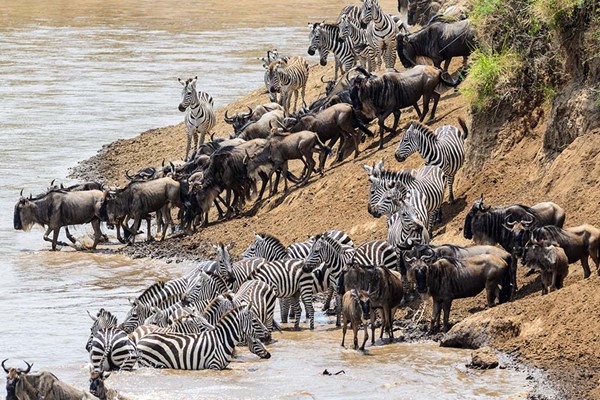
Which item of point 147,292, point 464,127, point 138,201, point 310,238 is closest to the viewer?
point 147,292

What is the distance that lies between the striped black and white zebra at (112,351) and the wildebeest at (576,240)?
4.59 meters

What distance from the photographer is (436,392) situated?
13992 millimetres

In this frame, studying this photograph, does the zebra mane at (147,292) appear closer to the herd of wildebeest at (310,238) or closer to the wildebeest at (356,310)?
the herd of wildebeest at (310,238)

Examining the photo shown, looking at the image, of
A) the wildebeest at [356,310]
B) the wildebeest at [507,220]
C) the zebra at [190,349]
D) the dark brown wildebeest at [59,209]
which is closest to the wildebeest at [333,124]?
the dark brown wildebeest at [59,209]

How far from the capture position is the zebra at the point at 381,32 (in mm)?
28828

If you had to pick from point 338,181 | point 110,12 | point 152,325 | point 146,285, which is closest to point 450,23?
point 338,181

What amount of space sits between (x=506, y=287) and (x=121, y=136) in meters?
19.8

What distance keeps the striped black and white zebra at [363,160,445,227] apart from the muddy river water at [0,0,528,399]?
2.11m

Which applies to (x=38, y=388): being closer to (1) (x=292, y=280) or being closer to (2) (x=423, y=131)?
(1) (x=292, y=280)

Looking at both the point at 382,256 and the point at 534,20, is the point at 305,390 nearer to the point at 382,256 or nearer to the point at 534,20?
the point at 382,256

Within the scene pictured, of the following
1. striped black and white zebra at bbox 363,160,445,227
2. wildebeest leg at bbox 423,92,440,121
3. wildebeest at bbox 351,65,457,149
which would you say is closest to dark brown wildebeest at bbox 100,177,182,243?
wildebeest at bbox 351,65,457,149

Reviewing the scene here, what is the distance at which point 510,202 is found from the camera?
1909cm

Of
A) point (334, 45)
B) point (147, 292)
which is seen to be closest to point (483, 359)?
point (147, 292)

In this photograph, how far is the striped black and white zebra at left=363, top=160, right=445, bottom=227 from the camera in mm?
19266
